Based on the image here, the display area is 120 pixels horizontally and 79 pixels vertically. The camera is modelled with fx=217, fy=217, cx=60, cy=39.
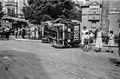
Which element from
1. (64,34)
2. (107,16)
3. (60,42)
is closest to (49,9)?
(107,16)

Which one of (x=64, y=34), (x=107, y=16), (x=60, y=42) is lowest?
(x=60, y=42)

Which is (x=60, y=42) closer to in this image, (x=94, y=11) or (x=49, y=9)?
(x=49, y=9)

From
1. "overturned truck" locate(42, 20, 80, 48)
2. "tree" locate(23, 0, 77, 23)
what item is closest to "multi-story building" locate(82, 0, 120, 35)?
"tree" locate(23, 0, 77, 23)

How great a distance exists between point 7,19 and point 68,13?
32.4 ft

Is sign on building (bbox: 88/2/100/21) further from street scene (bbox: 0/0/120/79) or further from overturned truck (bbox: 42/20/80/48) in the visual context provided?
overturned truck (bbox: 42/20/80/48)

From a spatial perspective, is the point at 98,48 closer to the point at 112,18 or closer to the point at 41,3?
the point at 41,3

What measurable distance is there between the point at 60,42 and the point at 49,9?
16599mm

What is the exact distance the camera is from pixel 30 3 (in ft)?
120

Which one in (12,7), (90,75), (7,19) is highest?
(12,7)

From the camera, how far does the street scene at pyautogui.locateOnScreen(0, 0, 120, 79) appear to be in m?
7.64

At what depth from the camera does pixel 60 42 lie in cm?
1828

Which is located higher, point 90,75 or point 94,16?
point 94,16

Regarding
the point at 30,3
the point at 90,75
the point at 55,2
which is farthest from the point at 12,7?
the point at 90,75

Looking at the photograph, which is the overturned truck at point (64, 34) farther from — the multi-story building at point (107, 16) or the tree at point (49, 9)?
the multi-story building at point (107, 16)
